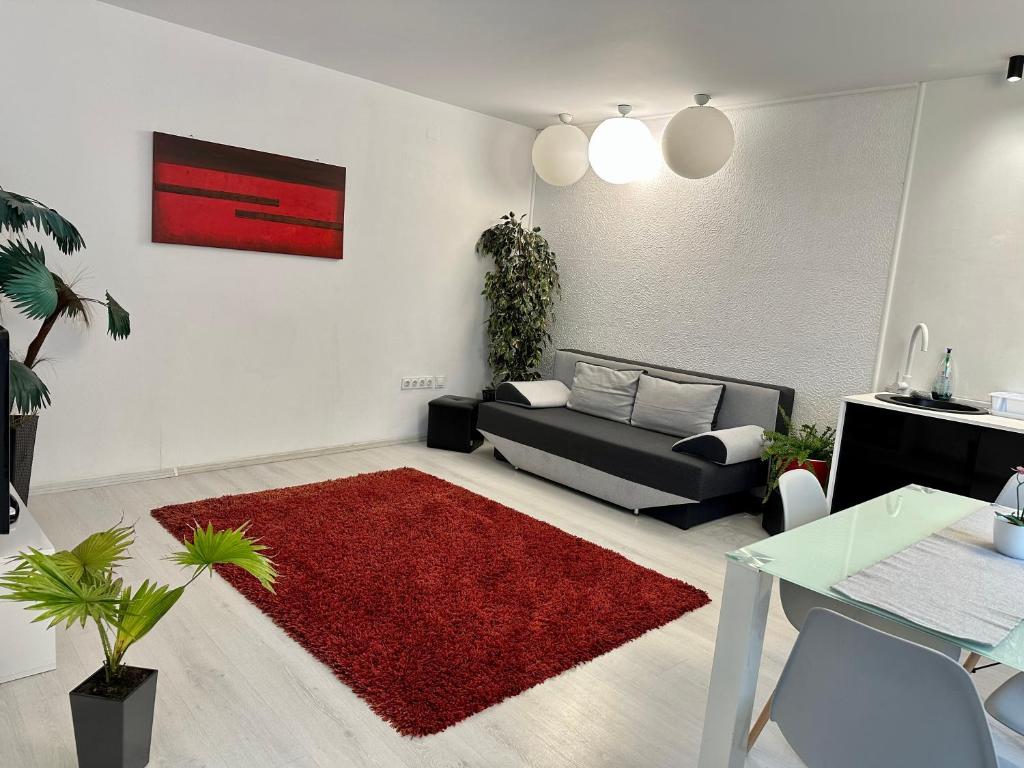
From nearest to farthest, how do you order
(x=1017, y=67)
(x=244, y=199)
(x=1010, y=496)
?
1. (x=1010, y=496)
2. (x=1017, y=67)
3. (x=244, y=199)

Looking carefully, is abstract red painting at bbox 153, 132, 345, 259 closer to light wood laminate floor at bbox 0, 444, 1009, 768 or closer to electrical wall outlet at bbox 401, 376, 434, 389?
electrical wall outlet at bbox 401, 376, 434, 389

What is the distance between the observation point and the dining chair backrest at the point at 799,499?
7.26 feet

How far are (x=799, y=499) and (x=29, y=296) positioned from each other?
2.91 metres

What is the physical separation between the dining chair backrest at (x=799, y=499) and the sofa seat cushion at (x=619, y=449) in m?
1.43

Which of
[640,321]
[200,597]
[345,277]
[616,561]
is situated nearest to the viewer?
[200,597]

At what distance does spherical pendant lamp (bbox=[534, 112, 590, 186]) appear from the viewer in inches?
190

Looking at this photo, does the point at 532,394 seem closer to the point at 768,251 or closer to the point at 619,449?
the point at 619,449

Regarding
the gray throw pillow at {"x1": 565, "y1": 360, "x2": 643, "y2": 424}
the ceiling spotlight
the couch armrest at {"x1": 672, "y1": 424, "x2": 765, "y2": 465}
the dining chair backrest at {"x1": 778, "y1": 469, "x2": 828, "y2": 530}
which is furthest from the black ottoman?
the ceiling spotlight

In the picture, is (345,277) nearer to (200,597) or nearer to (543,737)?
(200,597)

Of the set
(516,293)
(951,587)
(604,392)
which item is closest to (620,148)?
(516,293)

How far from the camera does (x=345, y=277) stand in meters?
4.81

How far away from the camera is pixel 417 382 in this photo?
17.6 ft

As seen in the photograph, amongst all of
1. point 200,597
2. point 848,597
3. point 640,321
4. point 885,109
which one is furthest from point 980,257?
point 200,597

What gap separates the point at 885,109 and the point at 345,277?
3.40m
